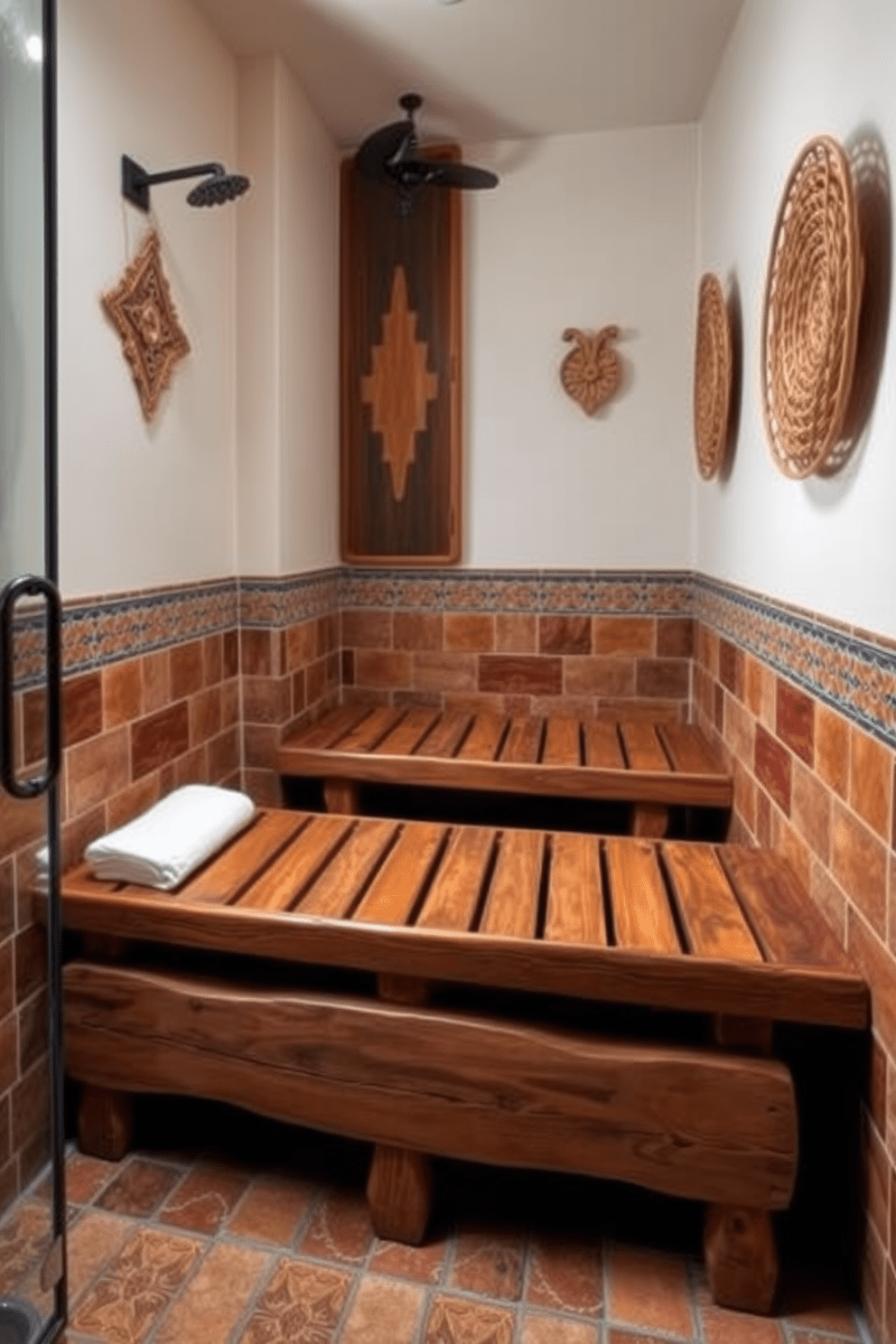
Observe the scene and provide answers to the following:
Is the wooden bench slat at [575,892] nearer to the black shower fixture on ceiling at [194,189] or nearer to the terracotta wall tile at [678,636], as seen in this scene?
the terracotta wall tile at [678,636]

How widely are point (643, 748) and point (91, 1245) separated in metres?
1.65

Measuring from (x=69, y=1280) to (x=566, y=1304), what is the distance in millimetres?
782

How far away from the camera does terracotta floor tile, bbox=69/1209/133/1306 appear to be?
1.28 meters

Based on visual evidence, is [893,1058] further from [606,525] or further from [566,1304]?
A: [606,525]

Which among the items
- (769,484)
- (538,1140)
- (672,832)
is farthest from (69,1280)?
(769,484)

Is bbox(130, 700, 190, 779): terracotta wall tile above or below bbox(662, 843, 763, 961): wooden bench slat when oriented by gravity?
above

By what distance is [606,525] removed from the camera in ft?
8.43

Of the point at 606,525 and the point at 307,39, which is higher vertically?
the point at 307,39

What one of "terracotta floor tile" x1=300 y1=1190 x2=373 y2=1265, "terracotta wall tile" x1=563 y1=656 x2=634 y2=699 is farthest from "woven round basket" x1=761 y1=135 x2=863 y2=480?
"terracotta floor tile" x1=300 y1=1190 x2=373 y2=1265

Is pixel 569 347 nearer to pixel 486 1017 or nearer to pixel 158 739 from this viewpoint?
pixel 158 739

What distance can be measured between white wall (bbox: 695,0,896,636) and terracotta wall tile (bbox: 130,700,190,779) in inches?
54.1

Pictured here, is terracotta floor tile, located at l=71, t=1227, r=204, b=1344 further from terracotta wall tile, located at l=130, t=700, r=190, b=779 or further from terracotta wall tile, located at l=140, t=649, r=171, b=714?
terracotta wall tile, located at l=140, t=649, r=171, b=714

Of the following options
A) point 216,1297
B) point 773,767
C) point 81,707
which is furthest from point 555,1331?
point 81,707

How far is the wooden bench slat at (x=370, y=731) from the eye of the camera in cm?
224
